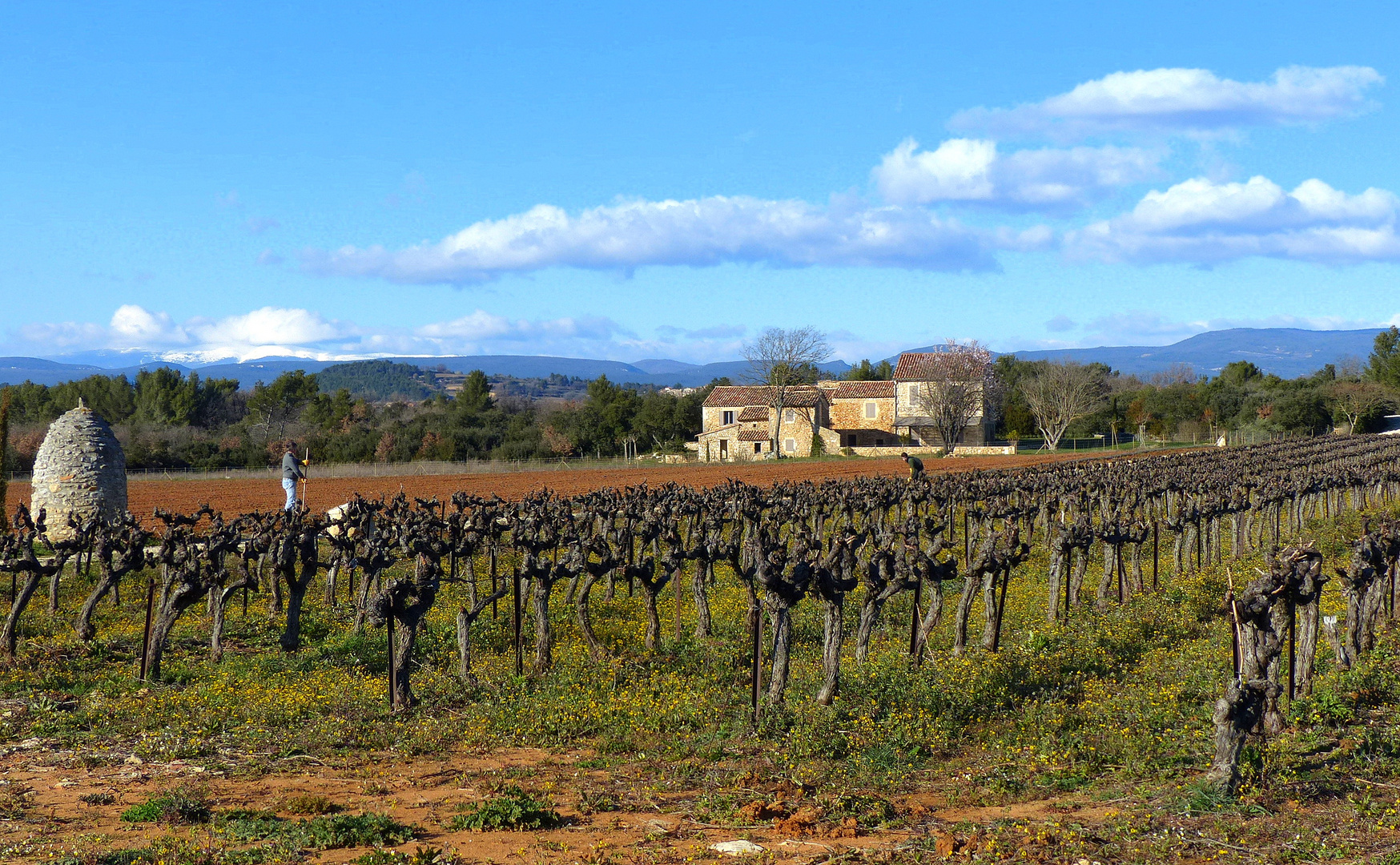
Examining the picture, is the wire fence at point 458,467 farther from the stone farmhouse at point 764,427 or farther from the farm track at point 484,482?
the stone farmhouse at point 764,427

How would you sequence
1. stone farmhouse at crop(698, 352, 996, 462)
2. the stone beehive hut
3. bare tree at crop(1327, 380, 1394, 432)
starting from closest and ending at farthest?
the stone beehive hut
stone farmhouse at crop(698, 352, 996, 462)
bare tree at crop(1327, 380, 1394, 432)

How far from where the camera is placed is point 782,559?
11.7 meters

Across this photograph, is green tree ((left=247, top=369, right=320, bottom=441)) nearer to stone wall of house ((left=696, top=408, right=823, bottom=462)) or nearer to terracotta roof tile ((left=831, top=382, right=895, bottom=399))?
stone wall of house ((left=696, top=408, right=823, bottom=462))

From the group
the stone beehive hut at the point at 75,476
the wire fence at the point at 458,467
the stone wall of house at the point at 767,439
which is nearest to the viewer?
the stone beehive hut at the point at 75,476

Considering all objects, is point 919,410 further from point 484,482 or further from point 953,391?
point 484,482

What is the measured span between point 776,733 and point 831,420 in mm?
70176

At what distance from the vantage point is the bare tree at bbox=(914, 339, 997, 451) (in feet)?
246

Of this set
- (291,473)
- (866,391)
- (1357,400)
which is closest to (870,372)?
(866,391)

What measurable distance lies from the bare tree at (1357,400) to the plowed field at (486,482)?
32.2m

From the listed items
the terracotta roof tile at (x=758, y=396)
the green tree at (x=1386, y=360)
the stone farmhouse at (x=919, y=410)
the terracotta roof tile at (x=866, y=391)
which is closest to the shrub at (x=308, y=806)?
the terracotta roof tile at (x=758, y=396)

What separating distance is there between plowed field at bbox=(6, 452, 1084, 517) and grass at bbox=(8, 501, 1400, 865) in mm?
20628

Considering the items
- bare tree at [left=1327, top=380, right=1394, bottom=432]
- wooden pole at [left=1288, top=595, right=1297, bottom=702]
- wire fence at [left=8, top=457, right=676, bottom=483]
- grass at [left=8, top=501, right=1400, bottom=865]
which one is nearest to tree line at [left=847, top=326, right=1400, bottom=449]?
bare tree at [left=1327, top=380, right=1394, bottom=432]

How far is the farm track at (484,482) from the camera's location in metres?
39.2

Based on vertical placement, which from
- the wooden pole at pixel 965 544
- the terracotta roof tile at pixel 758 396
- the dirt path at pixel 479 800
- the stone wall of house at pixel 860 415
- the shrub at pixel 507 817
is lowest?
the dirt path at pixel 479 800
